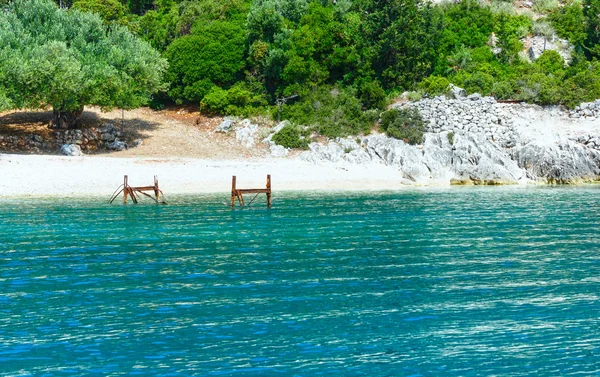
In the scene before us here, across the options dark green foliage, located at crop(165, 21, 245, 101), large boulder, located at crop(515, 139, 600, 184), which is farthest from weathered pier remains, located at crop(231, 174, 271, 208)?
dark green foliage, located at crop(165, 21, 245, 101)

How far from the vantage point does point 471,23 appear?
67750 millimetres

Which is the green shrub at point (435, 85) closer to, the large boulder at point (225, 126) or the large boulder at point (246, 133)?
the large boulder at point (246, 133)

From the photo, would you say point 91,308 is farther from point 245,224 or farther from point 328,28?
point 328,28

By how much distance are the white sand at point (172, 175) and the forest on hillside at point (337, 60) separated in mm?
6142

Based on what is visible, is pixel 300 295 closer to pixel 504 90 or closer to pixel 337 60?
pixel 504 90

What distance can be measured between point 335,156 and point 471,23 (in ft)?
83.2

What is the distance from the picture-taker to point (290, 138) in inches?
2073

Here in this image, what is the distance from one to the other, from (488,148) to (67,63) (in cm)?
2830

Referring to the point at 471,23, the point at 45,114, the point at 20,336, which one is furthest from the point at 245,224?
the point at 471,23

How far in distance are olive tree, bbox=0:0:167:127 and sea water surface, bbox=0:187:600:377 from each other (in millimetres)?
16831

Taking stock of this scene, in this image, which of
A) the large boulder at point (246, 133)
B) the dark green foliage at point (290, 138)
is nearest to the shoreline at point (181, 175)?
the dark green foliage at point (290, 138)

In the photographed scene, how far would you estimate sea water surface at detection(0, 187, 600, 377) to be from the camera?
12945 millimetres

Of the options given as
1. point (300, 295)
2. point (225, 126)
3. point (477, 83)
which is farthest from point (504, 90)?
point (300, 295)

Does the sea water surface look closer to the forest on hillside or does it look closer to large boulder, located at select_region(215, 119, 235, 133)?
large boulder, located at select_region(215, 119, 235, 133)
